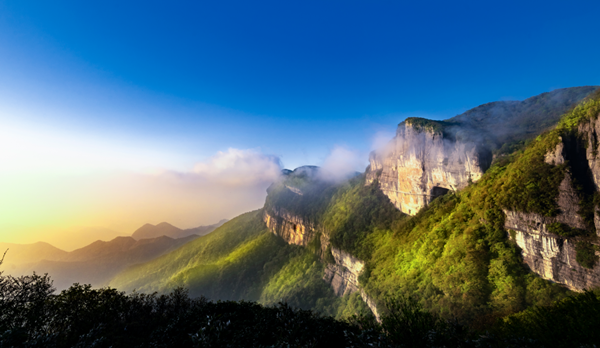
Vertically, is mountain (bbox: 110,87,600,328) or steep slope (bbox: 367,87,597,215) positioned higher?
steep slope (bbox: 367,87,597,215)

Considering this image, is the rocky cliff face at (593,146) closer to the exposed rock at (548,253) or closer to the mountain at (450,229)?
the mountain at (450,229)

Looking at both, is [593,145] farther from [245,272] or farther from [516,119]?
[245,272]

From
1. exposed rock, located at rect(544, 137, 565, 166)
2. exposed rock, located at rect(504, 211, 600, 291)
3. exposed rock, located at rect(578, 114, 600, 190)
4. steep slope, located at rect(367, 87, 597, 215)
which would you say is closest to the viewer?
exposed rock, located at rect(504, 211, 600, 291)

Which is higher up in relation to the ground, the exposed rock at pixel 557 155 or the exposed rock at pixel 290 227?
the exposed rock at pixel 557 155

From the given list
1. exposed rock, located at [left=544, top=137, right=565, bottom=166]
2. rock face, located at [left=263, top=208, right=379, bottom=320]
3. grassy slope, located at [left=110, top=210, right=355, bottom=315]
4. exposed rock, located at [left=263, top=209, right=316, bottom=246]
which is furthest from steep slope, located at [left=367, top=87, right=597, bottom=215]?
exposed rock, located at [left=263, top=209, right=316, bottom=246]

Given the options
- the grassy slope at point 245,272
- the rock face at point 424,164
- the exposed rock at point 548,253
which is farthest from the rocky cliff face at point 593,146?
the grassy slope at point 245,272

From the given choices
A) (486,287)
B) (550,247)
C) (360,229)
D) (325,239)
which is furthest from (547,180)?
(325,239)

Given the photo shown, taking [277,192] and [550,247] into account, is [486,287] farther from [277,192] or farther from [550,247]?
[277,192]

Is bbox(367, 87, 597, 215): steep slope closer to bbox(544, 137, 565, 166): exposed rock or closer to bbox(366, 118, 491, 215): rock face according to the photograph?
bbox(366, 118, 491, 215): rock face
